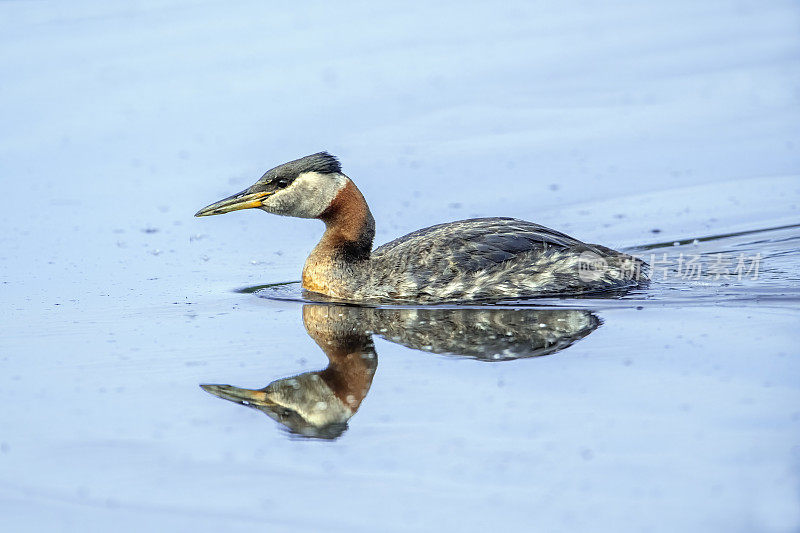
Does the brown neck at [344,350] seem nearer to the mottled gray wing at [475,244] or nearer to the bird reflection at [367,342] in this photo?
the bird reflection at [367,342]

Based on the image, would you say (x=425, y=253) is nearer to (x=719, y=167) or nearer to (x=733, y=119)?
(x=719, y=167)

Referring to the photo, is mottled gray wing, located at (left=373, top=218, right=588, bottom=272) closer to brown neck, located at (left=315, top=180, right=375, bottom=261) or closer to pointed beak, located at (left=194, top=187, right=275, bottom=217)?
brown neck, located at (left=315, top=180, right=375, bottom=261)

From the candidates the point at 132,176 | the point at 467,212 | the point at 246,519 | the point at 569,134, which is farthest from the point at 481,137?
the point at 246,519

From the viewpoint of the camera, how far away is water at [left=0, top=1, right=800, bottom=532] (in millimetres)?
6352

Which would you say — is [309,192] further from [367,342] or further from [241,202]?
[367,342]

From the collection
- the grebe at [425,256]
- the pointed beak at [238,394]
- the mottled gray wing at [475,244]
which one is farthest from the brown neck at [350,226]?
the pointed beak at [238,394]

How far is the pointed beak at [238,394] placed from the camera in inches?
302

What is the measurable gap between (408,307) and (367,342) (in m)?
1.11

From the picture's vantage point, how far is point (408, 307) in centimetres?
990

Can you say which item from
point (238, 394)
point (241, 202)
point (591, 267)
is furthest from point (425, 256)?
point (238, 394)

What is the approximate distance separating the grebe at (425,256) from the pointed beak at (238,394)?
8.13 ft

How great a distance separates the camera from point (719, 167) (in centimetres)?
1300

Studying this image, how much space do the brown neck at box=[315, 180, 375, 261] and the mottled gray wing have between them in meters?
0.18

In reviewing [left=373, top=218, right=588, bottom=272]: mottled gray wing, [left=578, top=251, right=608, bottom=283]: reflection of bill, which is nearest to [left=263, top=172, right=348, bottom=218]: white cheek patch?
[left=373, top=218, right=588, bottom=272]: mottled gray wing
